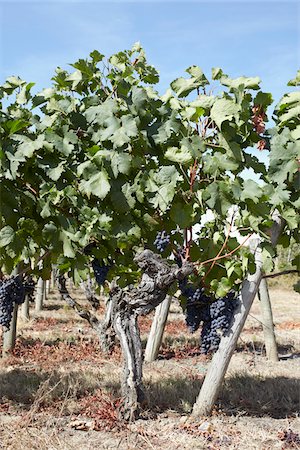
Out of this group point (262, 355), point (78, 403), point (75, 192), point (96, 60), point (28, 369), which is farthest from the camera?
point (262, 355)

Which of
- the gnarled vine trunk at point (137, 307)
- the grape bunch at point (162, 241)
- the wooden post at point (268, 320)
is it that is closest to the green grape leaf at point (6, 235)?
the gnarled vine trunk at point (137, 307)

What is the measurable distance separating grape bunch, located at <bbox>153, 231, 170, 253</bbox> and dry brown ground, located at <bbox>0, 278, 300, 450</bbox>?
5.54 ft

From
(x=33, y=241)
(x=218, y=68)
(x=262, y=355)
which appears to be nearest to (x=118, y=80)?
(x=218, y=68)

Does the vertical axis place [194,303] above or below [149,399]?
above

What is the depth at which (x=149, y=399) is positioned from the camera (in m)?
6.18

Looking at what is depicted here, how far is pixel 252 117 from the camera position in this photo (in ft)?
17.0

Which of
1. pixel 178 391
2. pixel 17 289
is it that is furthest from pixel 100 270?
pixel 178 391

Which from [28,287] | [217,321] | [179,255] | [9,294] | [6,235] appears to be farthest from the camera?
[28,287]

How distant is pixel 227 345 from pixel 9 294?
316cm

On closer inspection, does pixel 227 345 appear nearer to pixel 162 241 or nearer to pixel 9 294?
pixel 162 241

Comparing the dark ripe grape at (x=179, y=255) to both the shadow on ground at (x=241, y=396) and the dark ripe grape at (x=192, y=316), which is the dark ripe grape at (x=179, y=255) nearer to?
the dark ripe grape at (x=192, y=316)

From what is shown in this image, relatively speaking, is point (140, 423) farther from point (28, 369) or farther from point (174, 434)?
point (28, 369)

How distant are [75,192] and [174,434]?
255cm

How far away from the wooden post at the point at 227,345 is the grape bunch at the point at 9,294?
2976 millimetres
